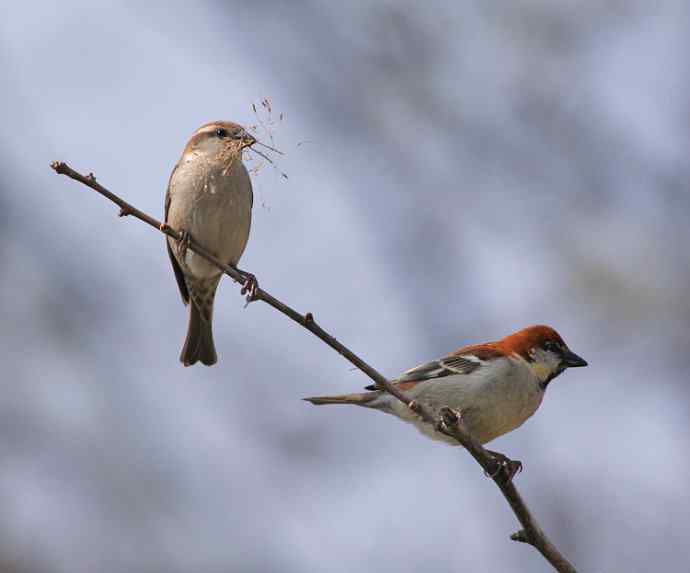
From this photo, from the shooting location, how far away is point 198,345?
652cm

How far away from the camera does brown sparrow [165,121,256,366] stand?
19.0 ft

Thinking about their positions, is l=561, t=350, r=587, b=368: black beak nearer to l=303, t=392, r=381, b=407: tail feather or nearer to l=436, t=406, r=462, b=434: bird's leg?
l=303, t=392, r=381, b=407: tail feather

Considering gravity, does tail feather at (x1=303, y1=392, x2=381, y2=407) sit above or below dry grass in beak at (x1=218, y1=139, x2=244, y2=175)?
below

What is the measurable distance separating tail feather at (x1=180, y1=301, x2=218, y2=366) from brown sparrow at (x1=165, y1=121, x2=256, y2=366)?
0.40 metres

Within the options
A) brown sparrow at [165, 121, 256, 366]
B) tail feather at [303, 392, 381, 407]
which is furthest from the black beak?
brown sparrow at [165, 121, 256, 366]

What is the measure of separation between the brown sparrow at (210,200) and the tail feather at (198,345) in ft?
1.32

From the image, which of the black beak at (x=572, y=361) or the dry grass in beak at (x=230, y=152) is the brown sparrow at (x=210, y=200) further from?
the black beak at (x=572, y=361)

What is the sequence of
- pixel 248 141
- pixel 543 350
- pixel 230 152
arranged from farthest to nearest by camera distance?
pixel 543 350, pixel 230 152, pixel 248 141

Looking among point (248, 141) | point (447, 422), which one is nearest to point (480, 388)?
point (248, 141)

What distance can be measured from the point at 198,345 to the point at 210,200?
115cm

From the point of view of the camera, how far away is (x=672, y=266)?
7.23 m

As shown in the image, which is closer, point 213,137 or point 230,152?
point 230,152

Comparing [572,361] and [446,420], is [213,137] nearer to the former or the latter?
[572,361]

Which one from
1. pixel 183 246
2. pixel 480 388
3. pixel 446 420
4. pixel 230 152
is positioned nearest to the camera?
pixel 446 420
